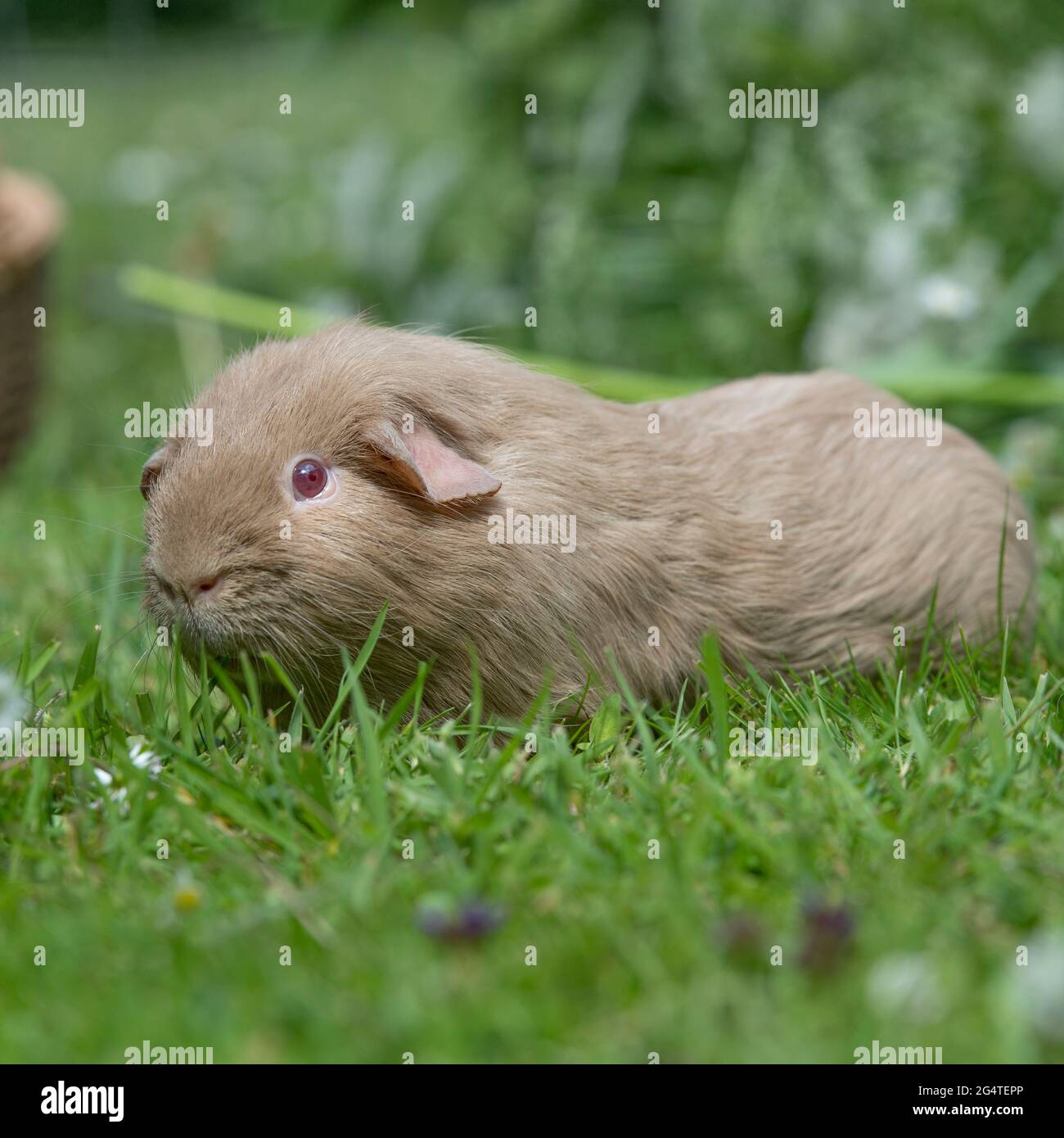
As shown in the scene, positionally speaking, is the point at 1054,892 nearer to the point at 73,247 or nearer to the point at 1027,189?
the point at 1027,189

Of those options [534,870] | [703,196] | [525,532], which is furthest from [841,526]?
[703,196]

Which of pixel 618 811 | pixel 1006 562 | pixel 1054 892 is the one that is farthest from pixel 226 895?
pixel 1006 562

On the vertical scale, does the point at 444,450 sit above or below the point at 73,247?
below

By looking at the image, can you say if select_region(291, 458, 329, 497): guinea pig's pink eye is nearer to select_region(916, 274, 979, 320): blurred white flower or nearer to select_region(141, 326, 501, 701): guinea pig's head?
select_region(141, 326, 501, 701): guinea pig's head

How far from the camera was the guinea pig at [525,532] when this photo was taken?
3.11m

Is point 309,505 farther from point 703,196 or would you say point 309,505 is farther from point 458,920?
point 703,196

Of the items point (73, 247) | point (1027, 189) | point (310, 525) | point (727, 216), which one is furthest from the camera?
point (73, 247)

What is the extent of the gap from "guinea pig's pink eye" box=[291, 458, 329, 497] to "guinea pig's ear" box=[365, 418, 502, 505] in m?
0.13

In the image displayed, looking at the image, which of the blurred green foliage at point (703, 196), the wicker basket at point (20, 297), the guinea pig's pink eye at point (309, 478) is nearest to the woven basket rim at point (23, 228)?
the wicker basket at point (20, 297)

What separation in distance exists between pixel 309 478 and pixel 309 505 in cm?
7

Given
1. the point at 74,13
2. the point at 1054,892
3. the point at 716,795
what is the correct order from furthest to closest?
1. the point at 74,13
2. the point at 716,795
3. the point at 1054,892

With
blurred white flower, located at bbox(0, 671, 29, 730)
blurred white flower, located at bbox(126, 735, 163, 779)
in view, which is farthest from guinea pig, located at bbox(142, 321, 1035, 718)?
blurred white flower, located at bbox(0, 671, 29, 730)

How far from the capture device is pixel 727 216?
21.9 ft

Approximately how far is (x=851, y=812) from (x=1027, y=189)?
4.11m
